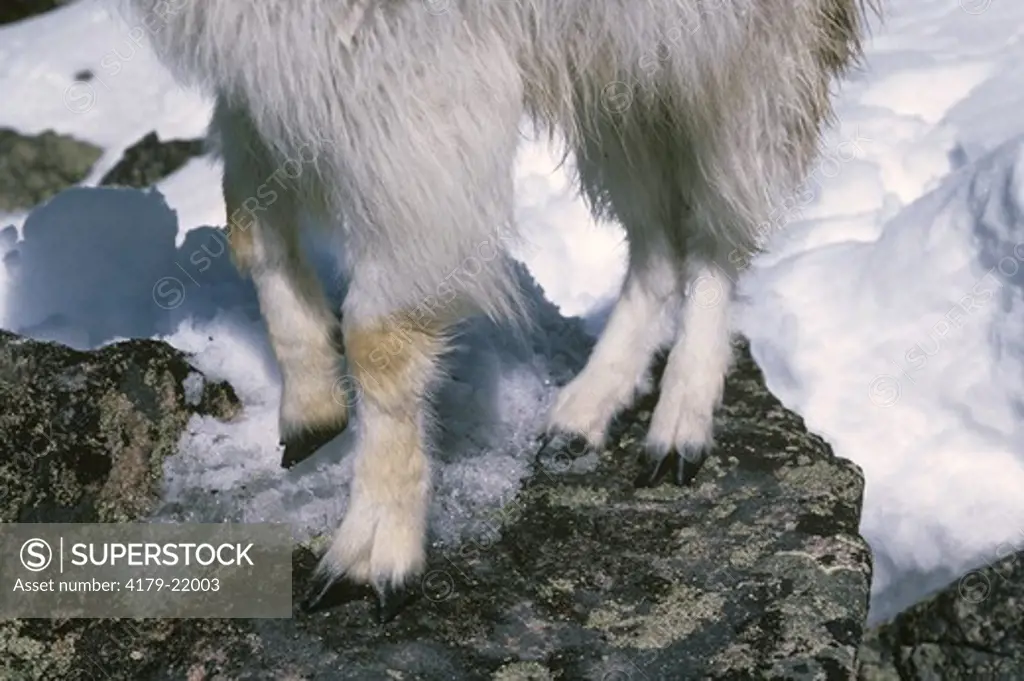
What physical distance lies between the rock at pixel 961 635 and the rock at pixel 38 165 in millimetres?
4029

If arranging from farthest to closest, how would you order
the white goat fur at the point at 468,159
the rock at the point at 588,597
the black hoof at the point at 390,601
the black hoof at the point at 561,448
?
the black hoof at the point at 561,448, the black hoof at the point at 390,601, the rock at the point at 588,597, the white goat fur at the point at 468,159

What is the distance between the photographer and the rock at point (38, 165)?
6.17 metres

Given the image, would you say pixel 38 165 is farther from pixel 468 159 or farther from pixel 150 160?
pixel 468 159

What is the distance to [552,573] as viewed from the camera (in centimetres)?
323

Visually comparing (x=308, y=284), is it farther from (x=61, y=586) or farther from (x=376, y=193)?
(x=61, y=586)

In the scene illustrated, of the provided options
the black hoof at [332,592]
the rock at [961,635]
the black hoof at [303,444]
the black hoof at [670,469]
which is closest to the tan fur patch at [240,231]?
the black hoof at [303,444]

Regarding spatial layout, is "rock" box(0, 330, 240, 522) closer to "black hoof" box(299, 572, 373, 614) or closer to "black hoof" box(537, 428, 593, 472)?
"black hoof" box(299, 572, 373, 614)

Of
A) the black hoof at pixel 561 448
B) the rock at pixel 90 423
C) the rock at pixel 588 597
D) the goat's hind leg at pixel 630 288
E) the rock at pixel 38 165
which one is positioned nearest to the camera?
the rock at pixel 588 597

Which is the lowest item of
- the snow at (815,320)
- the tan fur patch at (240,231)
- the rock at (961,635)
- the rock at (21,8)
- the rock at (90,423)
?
the rock at (961,635)

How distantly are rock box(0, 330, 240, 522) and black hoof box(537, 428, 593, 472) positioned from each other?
2.64ft

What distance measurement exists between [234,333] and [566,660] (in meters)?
1.42

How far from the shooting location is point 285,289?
352cm

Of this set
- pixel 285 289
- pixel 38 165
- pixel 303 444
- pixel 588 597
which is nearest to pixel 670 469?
pixel 588 597

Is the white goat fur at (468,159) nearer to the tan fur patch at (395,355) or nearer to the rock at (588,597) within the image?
the tan fur patch at (395,355)
